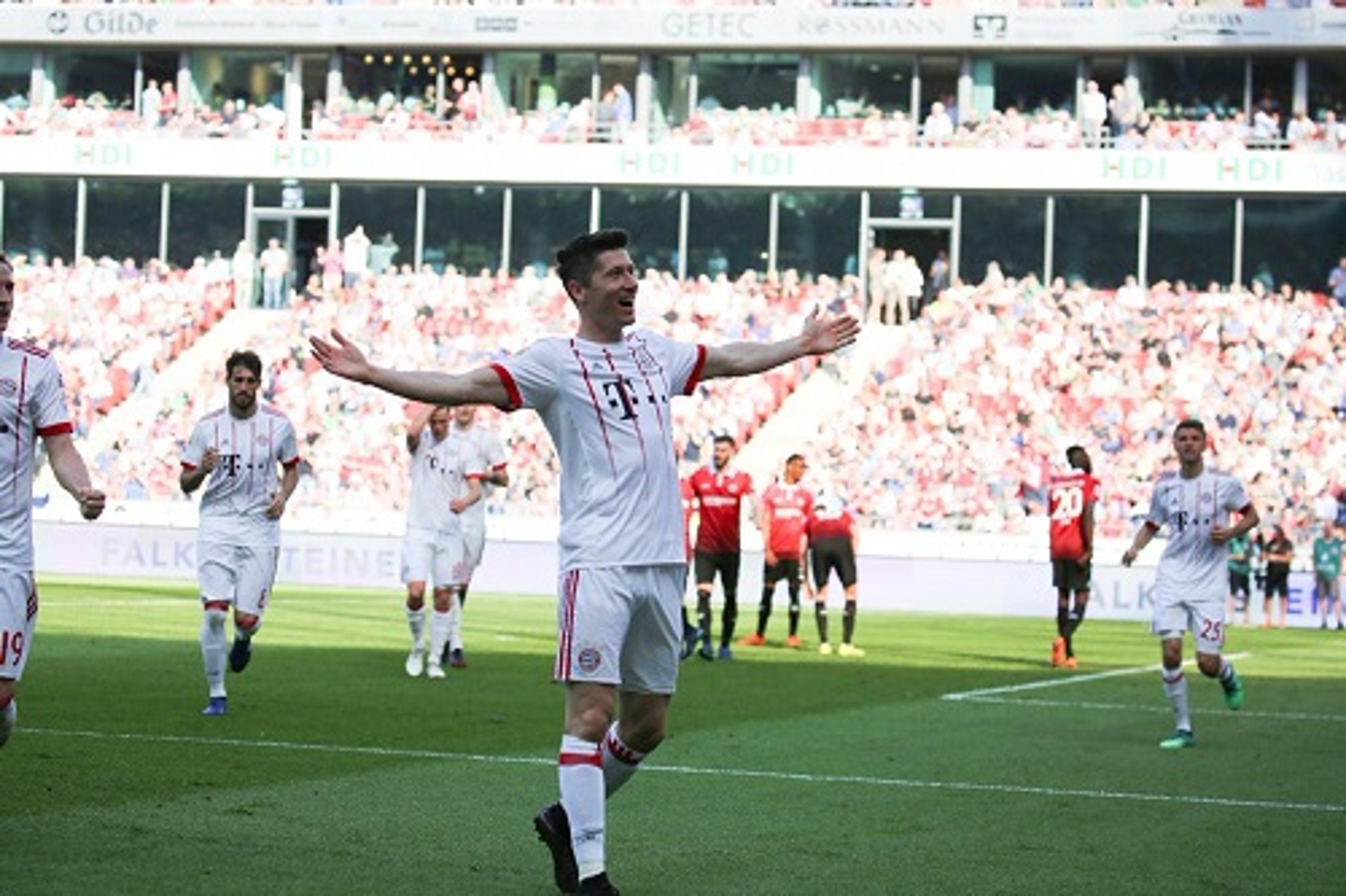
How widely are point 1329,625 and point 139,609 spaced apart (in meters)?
19.9

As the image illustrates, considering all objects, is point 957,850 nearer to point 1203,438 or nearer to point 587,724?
point 587,724

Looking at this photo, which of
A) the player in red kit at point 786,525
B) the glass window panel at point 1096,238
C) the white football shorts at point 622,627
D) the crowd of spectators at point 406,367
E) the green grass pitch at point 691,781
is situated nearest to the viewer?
the white football shorts at point 622,627

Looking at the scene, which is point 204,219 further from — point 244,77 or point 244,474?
point 244,474

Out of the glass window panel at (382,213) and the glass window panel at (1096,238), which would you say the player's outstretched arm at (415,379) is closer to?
the glass window panel at (1096,238)

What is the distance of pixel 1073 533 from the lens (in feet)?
91.2

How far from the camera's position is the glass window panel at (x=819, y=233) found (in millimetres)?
55375

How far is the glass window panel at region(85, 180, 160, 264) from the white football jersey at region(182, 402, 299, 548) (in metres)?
42.2

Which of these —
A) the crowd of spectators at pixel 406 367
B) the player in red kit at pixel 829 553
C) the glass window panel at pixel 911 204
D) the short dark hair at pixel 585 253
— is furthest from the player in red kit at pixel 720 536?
the glass window panel at pixel 911 204

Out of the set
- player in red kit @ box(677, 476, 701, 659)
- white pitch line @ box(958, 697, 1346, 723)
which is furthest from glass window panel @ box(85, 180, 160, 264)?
white pitch line @ box(958, 697, 1346, 723)

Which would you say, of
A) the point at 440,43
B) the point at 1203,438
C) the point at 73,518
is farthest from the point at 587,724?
the point at 440,43

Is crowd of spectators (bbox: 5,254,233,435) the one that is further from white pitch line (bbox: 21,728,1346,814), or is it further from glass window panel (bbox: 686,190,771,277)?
white pitch line (bbox: 21,728,1346,814)

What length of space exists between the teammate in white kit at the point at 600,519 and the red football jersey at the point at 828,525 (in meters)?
19.0

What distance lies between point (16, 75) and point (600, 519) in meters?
54.9

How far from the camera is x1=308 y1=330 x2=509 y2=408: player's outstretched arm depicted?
9383 mm
